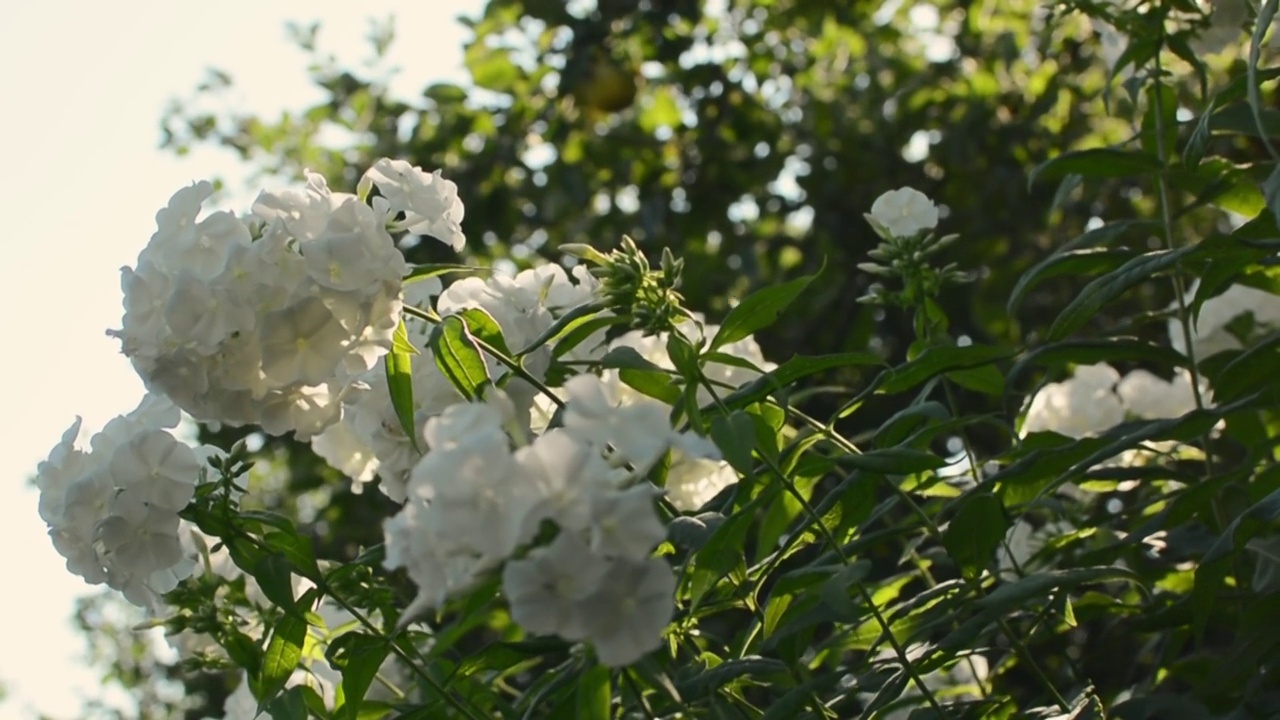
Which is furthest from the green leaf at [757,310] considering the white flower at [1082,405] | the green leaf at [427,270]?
the white flower at [1082,405]

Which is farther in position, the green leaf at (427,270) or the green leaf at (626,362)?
the green leaf at (427,270)

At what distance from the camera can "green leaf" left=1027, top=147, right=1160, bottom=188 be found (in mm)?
1963

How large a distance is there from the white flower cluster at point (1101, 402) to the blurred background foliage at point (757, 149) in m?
1.18

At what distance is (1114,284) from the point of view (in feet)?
5.51

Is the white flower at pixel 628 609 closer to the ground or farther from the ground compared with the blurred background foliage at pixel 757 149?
closer to the ground

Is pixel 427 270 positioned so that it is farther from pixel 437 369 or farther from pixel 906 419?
pixel 906 419

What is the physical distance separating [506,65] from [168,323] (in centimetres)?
334

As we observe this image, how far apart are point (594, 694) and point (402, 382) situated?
46 centimetres

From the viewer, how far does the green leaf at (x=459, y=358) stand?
1.53 meters

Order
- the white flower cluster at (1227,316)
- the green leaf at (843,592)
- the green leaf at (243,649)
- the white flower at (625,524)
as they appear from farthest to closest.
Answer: the white flower cluster at (1227,316)
the green leaf at (243,649)
the green leaf at (843,592)
the white flower at (625,524)

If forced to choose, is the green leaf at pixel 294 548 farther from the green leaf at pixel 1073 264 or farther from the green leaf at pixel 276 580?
the green leaf at pixel 1073 264

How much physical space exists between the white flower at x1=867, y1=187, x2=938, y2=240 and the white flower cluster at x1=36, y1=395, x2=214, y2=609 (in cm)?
89

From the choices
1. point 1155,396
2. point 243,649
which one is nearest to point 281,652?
point 243,649

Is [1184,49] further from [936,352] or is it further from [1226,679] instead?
[1226,679]
